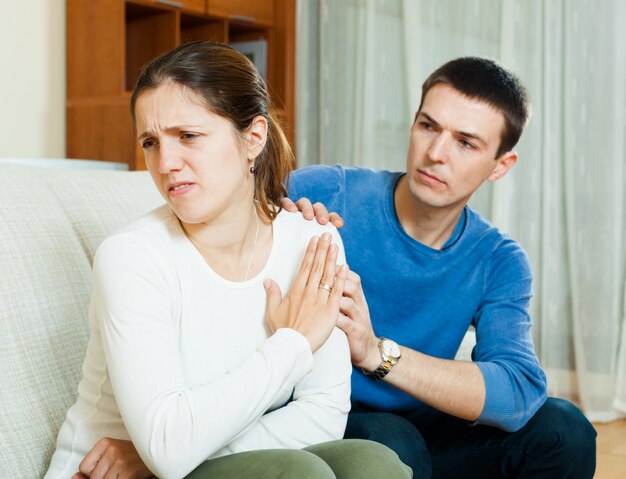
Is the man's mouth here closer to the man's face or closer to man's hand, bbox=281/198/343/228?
the man's face

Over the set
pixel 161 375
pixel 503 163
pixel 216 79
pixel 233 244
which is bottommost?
pixel 161 375

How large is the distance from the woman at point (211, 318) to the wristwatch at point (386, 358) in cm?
12

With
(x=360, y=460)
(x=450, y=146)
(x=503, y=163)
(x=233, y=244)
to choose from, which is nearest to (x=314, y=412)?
(x=360, y=460)

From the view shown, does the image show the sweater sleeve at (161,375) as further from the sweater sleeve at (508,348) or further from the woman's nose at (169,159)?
the sweater sleeve at (508,348)

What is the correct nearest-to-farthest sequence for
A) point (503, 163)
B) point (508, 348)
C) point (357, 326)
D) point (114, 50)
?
point (357, 326)
point (508, 348)
point (503, 163)
point (114, 50)

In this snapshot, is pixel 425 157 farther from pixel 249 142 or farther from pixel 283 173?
pixel 249 142

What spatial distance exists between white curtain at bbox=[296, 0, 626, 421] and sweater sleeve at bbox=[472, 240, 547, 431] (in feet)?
5.26

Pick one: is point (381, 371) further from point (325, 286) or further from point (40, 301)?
point (40, 301)

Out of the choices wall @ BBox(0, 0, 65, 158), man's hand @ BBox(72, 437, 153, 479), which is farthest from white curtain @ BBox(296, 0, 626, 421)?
man's hand @ BBox(72, 437, 153, 479)

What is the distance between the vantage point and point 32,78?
3.25 m

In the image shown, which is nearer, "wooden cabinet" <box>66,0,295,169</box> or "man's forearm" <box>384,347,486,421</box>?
"man's forearm" <box>384,347,486,421</box>

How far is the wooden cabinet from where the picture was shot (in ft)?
10.5

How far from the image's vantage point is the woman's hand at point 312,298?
1206 mm

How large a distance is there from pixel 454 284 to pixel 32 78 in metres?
2.26
